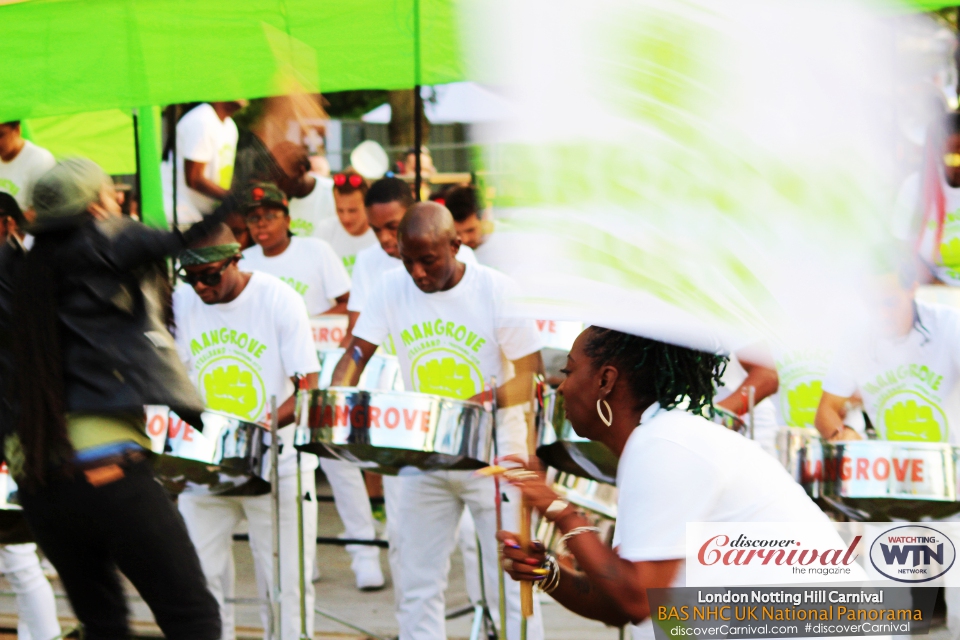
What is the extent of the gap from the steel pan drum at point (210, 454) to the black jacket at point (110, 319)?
63 cm

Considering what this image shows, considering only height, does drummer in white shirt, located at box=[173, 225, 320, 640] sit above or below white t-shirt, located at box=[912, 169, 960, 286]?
below

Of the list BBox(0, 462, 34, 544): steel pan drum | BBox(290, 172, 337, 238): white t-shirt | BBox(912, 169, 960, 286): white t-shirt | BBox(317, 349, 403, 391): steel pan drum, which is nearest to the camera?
BBox(0, 462, 34, 544): steel pan drum

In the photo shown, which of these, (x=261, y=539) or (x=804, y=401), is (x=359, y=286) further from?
(x=804, y=401)

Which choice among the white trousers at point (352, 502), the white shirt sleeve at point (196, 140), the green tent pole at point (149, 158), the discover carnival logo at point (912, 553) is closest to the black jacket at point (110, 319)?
the discover carnival logo at point (912, 553)

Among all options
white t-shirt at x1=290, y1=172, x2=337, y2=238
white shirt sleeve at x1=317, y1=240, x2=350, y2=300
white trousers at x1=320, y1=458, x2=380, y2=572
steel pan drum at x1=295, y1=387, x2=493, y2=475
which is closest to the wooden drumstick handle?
steel pan drum at x1=295, y1=387, x2=493, y2=475

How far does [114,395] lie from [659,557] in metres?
1.26

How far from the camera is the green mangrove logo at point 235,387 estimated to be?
3.58 meters

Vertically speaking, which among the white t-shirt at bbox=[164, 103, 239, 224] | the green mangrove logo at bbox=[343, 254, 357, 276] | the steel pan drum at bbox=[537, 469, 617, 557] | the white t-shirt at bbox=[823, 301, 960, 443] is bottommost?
the steel pan drum at bbox=[537, 469, 617, 557]

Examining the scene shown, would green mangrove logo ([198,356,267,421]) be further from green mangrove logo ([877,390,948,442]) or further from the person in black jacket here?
green mangrove logo ([877,390,948,442])

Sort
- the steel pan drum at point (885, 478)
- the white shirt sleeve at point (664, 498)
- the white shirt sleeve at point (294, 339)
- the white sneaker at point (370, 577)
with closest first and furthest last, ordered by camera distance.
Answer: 1. the white shirt sleeve at point (664, 498)
2. the steel pan drum at point (885, 478)
3. the white shirt sleeve at point (294, 339)
4. the white sneaker at point (370, 577)

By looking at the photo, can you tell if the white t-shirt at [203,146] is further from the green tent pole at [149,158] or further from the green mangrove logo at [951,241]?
the green mangrove logo at [951,241]

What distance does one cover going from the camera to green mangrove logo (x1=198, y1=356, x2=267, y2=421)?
358 centimetres

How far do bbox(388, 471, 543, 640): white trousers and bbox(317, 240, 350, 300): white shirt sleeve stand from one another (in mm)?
1473

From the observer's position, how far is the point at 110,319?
2.34 metres
